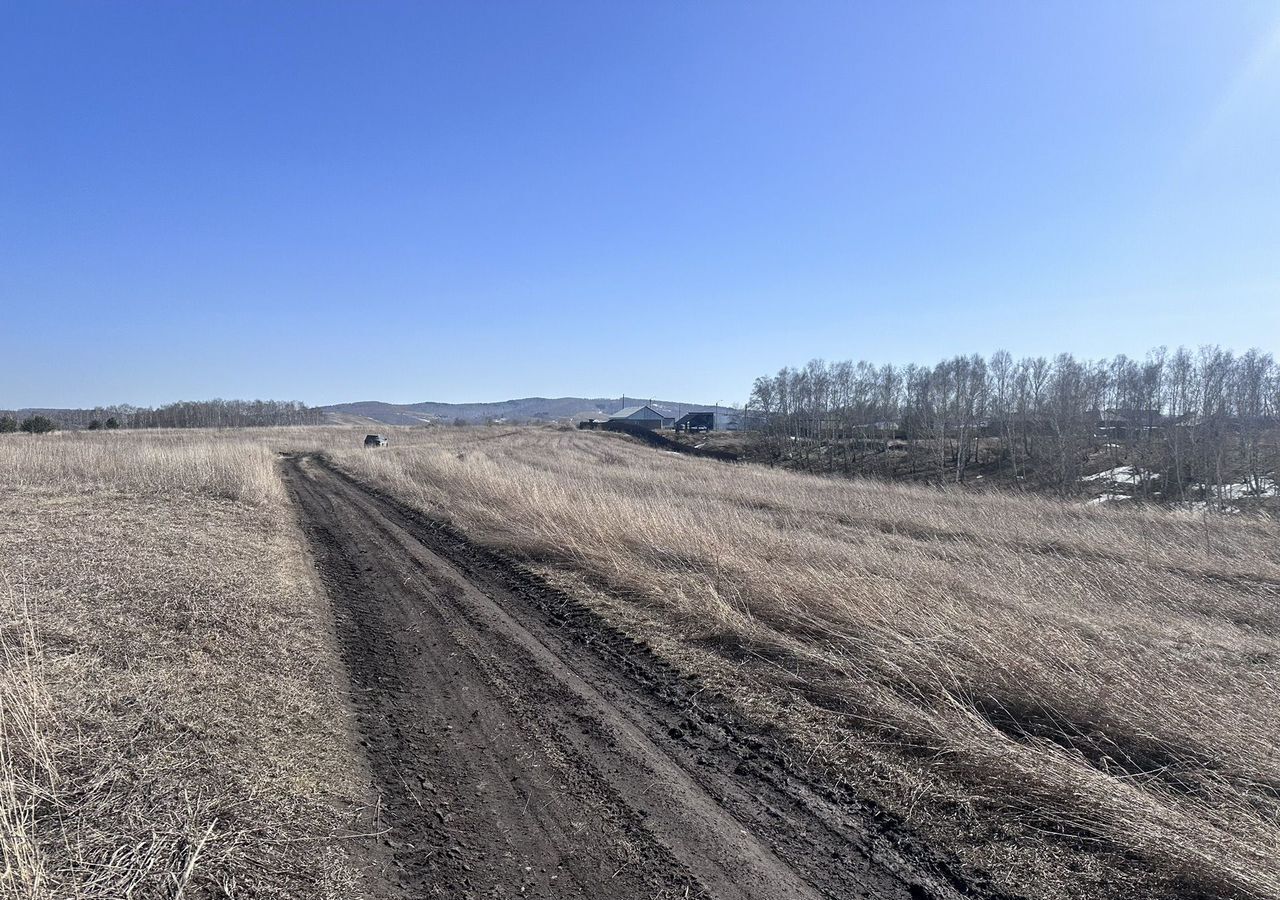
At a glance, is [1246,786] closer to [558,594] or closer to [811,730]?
[811,730]

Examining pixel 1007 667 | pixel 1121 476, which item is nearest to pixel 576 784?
pixel 1007 667

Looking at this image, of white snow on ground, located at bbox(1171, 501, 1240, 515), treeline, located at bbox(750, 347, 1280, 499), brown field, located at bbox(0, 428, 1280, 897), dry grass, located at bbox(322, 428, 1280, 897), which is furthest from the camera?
treeline, located at bbox(750, 347, 1280, 499)

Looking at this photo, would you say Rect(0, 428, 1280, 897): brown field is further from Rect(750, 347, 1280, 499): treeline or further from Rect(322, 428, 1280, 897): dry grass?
Rect(750, 347, 1280, 499): treeline

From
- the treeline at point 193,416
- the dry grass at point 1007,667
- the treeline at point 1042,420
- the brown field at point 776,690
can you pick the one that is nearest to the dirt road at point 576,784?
the brown field at point 776,690

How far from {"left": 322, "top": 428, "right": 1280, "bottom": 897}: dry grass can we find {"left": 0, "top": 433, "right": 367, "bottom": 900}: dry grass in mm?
3272

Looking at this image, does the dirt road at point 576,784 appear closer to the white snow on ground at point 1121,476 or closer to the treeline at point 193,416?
the white snow on ground at point 1121,476

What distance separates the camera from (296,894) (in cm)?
284

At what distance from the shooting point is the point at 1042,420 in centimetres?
5747

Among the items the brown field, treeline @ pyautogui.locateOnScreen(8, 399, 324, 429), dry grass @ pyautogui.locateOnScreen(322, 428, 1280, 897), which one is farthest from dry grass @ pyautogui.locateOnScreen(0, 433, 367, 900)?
treeline @ pyautogui.locateOnScreen(8, 399, 324, 429)

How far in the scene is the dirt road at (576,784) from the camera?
316 cm

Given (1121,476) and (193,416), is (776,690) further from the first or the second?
(193,416)

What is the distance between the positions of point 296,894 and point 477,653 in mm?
3423

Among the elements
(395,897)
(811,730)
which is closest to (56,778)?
(395,897)

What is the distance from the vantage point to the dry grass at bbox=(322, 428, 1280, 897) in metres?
3.42
